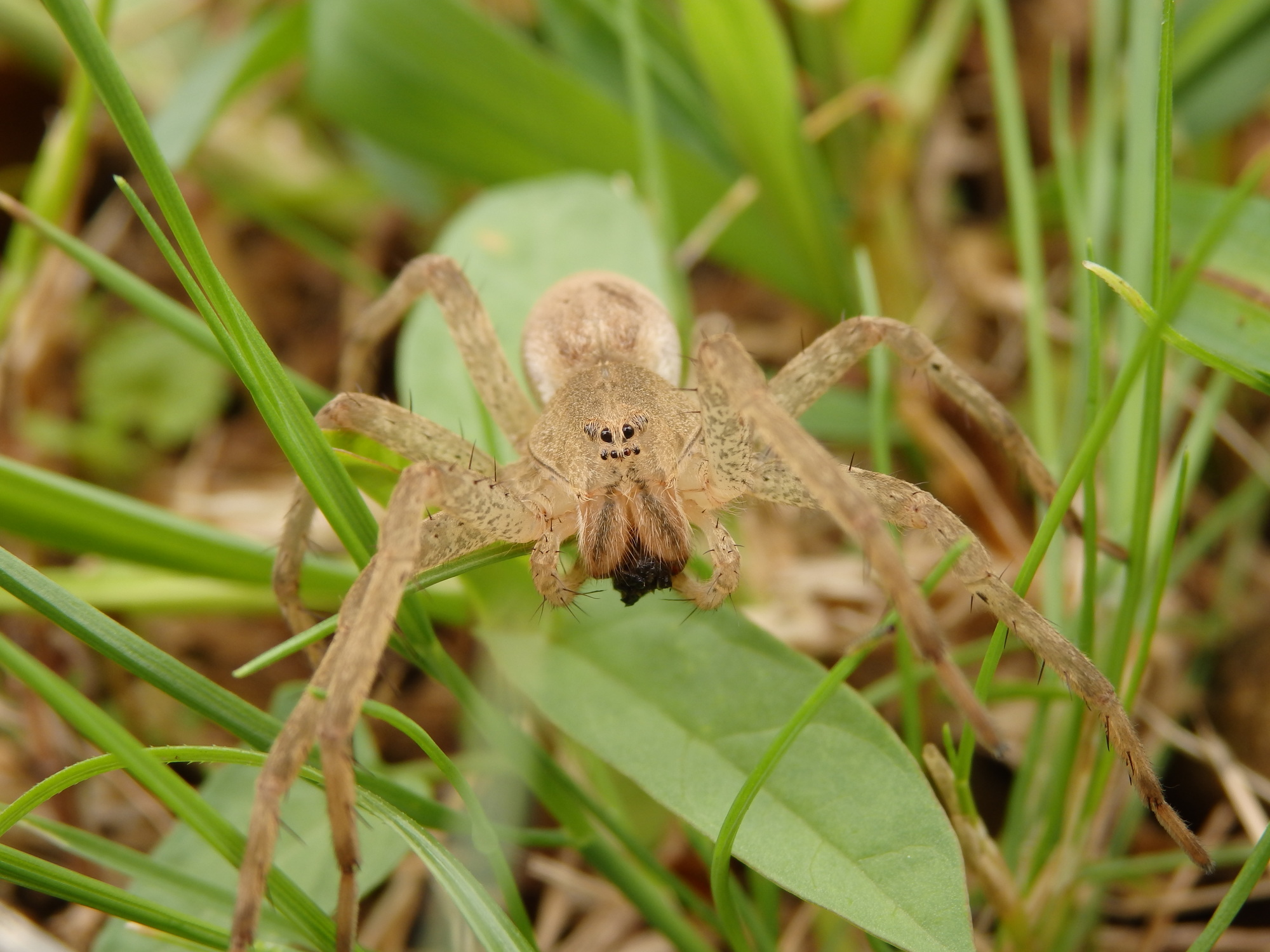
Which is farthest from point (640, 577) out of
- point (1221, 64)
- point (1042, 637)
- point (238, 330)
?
point (1221, 64)

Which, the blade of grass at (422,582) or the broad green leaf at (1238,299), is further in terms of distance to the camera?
the broad green leaf at (1238,299)

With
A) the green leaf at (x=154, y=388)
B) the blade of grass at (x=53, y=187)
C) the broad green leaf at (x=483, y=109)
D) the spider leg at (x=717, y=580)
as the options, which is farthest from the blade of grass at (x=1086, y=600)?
the green leaf at (x=154, y=388)

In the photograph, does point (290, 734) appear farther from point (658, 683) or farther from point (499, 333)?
point (499, 333)

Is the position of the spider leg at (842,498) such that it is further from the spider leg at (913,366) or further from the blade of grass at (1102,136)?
the blade of grass at (1102,136)

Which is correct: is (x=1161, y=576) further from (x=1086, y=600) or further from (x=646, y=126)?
(x=646, y=126)

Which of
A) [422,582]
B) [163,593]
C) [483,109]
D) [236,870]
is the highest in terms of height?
[483,109]

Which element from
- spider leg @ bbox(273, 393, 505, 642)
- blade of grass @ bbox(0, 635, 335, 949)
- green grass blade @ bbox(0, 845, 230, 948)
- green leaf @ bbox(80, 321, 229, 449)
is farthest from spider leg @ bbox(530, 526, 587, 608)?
green leaf @ bbox(80, 321, 229, 449)

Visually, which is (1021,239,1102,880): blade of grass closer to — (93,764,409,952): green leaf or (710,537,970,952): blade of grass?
(710,537,970,952): blade of grass
